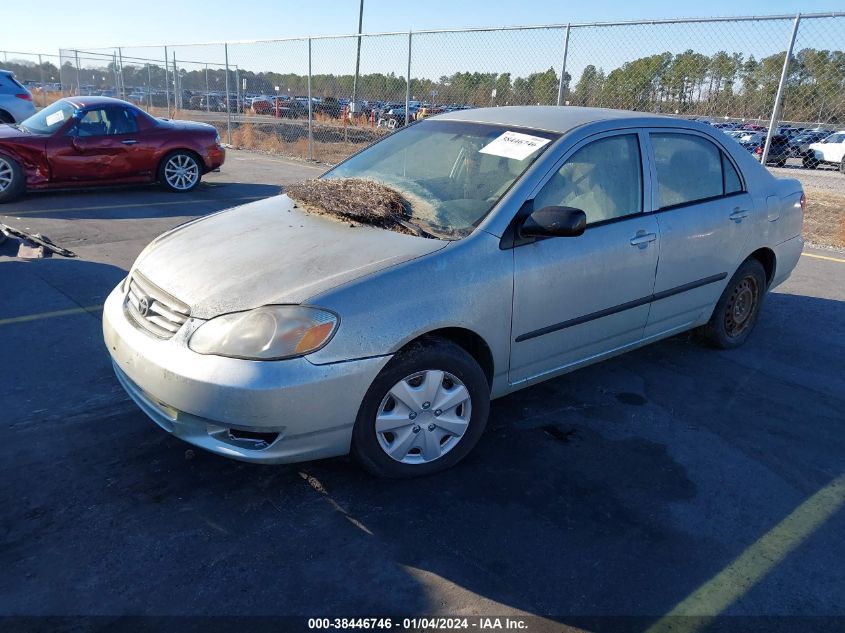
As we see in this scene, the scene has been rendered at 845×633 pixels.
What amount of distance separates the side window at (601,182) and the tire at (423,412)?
98cm

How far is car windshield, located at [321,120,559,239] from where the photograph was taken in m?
3.34

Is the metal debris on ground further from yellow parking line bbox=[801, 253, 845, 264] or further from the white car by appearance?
the white car

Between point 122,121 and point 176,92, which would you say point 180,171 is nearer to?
point 122,121

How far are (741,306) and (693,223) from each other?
1152 mm

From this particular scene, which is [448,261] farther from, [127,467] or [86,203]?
[86,203]

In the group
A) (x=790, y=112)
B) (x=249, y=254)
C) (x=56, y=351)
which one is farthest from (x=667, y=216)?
→ (x=790, y=112)

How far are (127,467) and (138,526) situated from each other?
18.6 inches

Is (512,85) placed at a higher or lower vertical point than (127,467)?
higher

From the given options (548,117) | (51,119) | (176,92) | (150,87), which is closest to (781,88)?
(548,117)

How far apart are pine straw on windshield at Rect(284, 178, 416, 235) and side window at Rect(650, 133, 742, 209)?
167 centimetres

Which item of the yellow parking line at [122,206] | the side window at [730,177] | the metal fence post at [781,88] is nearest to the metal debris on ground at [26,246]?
the yellow parking line at [122,206]

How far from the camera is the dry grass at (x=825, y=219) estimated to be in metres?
8.92

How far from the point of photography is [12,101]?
15.4 meters

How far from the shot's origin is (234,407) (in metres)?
2.57
